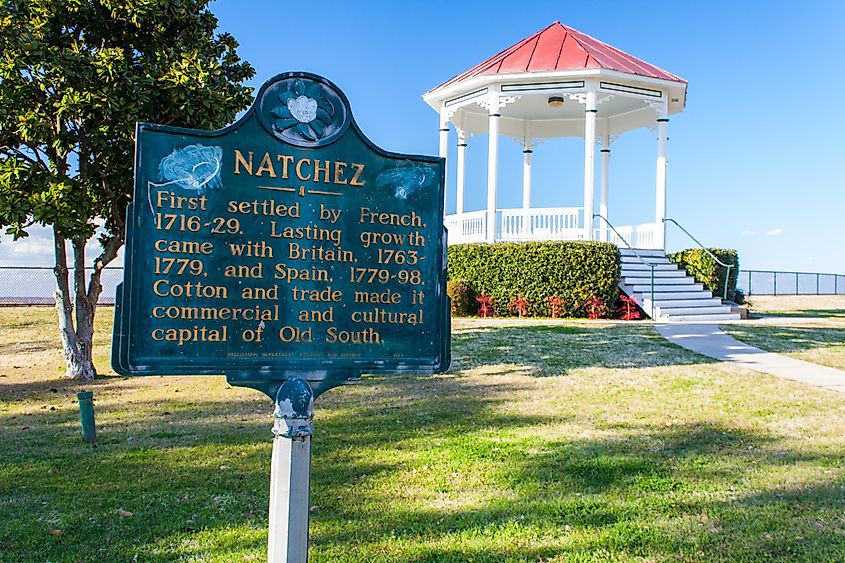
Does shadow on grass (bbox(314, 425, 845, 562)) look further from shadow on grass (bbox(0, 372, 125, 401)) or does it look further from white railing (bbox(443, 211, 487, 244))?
white railing (bbox(443, 211, 487, 244))

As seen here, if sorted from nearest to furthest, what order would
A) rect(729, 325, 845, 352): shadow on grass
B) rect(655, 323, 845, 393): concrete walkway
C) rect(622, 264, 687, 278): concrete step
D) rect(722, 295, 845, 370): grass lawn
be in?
rect(655, 323, 845, 393): concrete walkway → rect(722, 295, 845, 370): grass lawn → rect(729, 325, 845, 352): shadow on grass → rect(622, 264, 687, 278): concrete step

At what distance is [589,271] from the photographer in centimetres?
1850

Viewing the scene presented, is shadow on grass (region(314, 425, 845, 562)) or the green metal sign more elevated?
the green metal sign

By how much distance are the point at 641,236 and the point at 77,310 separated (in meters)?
16.0

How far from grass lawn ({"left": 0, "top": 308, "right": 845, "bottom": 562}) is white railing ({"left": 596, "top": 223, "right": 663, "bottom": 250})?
461 inches

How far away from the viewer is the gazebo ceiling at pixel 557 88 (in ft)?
65.2

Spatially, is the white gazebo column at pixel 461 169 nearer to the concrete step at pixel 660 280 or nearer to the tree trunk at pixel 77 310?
the concrete step at pixel 660 280

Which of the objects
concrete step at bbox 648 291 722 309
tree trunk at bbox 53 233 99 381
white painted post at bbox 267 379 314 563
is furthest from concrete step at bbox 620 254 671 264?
white painted post at bbox 267 379 314 563

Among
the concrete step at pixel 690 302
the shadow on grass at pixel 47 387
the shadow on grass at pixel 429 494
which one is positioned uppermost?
the concrete step at pixel 690 302

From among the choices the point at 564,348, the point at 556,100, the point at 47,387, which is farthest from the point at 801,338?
the point at 47,387

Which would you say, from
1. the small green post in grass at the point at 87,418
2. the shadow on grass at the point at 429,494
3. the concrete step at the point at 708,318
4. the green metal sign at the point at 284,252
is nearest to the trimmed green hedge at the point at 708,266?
the concrete step at the point at 708,318

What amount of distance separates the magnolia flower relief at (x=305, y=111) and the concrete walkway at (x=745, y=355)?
8131mm

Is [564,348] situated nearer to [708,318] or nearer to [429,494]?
[708,318]

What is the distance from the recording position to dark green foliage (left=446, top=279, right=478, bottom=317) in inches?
756
